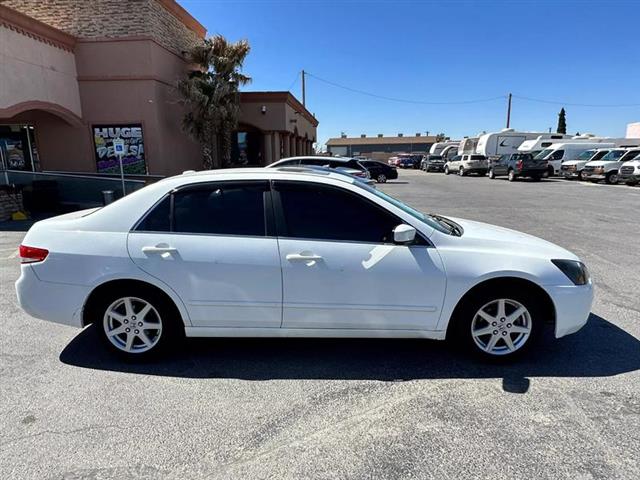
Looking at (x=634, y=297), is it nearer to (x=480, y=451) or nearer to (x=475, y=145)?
(x=480, y=451)

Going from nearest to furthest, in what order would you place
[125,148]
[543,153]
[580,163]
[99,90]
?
[99,90] < [125,148] < [580,163] < [543,153]

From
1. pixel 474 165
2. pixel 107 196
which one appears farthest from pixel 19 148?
pixel 474 165

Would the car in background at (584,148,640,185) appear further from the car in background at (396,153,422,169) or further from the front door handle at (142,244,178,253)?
the car in background at (396,153,422,169)

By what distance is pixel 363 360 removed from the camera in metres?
3.47

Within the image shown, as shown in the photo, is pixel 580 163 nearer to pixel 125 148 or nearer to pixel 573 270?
pixel 125 148

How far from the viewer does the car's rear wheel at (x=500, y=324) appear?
127 inches

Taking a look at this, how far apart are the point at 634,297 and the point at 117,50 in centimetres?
1600

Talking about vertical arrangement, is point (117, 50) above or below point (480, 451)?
above

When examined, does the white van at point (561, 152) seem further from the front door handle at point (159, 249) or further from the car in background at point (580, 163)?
the front door handle at point (159, 249)

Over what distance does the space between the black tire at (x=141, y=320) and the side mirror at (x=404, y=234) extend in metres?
1.89

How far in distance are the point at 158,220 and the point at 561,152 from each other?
3119 cm

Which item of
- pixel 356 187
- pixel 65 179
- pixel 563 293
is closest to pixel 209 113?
pixel 65 179

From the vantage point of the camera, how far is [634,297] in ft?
16.2

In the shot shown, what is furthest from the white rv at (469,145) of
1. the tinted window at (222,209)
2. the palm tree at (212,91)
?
the tinted window at (222,209)
